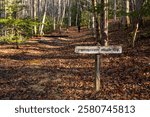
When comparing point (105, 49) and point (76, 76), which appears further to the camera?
point (76, 76)

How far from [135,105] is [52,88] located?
11.5 ft

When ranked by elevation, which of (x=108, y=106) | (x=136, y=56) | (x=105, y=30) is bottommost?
(x=108, y=106)

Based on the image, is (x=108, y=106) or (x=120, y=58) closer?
(x=108, y=106)

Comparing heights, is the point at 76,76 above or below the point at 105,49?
below

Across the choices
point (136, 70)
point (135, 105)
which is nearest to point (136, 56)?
point (136, 70)

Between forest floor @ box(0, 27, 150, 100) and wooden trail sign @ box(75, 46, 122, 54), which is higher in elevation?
wooden trail sign @ box(75, 46, 122, 54)

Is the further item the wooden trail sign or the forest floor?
the forest floor

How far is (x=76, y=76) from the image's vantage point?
39.3 ft

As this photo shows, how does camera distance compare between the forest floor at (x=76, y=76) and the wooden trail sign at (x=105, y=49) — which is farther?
the forest floor at (x=76, y=76)

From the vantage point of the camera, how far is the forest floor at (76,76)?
32.4 ft

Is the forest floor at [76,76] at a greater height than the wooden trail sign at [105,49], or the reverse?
the wooden trail sign at [105,49]

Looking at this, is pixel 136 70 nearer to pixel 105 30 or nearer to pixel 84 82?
pixel 84 82

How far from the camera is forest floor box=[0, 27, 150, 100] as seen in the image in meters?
9.87

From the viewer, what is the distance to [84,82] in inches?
437
